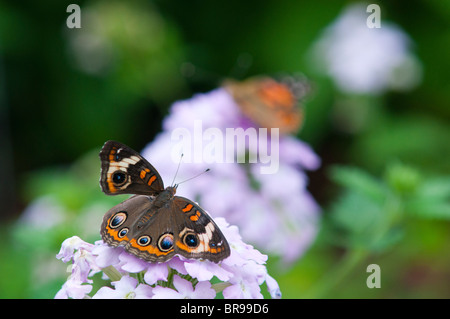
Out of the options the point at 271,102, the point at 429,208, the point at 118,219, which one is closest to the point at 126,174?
the point at 118,219

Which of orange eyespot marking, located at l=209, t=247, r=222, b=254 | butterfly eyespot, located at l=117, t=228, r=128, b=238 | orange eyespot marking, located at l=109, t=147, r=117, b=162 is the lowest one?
orange eyespot marking, located at l=209, t=247, r=222, b=254

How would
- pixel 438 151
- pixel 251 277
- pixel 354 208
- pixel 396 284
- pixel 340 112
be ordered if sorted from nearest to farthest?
pixel 251 277 < pixel 354 208 < pixel 396 284 < pixel 438 151 < pixel 340 112

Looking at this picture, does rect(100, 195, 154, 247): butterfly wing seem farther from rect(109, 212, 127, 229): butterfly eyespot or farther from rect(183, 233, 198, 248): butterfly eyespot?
rect(183, 233, 198, 248): butterfly eyespot

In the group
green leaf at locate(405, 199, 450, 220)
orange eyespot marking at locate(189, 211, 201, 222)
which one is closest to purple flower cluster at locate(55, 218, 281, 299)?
orange eyespot marking at locate(189, 211, 201, 222)

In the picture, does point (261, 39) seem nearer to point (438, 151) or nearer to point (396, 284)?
point (438, 151)

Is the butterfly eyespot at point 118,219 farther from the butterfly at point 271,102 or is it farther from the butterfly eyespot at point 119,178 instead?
the butterfly at point 271,102

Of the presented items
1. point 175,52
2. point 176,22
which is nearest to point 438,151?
point 175,52

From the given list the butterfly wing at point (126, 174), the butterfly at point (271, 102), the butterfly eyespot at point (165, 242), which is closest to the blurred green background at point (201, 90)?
the butterfly at point (271, 102)
